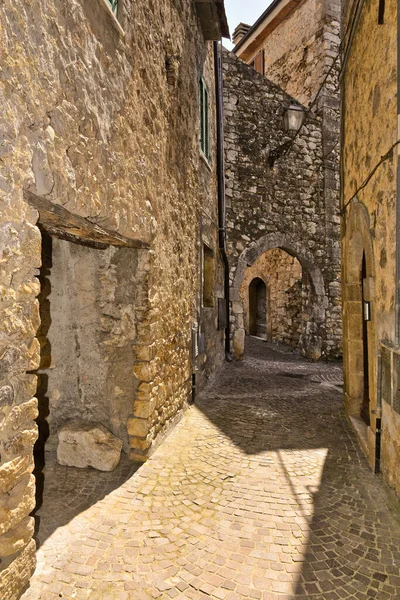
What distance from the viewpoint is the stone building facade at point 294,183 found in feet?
33.7

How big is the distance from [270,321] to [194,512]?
10983mm

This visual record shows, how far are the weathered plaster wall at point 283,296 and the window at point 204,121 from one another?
5.72m

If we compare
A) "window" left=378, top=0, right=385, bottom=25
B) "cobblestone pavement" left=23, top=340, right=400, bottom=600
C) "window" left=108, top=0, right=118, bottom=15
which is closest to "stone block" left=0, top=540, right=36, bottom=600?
"cobblestone pavement" left=23, top=340, right=400, bottom=600

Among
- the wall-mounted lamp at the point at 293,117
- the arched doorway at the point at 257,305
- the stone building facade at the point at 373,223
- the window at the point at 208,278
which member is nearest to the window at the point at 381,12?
the stone building facade at the point at 373,223

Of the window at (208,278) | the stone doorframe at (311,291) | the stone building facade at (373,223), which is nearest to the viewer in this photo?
the stone building facade at (373,223)

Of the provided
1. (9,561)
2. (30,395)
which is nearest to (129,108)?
(30,395)

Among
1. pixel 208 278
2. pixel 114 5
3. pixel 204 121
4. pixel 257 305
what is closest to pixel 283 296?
pixel 257 305

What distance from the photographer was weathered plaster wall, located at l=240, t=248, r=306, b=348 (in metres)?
12.1

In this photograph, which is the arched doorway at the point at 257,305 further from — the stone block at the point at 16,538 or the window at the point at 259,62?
the stone block at the point at 16,538

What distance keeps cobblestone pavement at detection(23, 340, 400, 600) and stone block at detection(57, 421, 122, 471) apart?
0.13 metres

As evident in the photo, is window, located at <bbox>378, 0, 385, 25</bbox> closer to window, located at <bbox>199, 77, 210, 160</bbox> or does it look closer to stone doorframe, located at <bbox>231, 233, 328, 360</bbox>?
window, located at <bbox>199, 77, 210, 160</bbox>

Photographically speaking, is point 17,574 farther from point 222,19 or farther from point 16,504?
point 222,19

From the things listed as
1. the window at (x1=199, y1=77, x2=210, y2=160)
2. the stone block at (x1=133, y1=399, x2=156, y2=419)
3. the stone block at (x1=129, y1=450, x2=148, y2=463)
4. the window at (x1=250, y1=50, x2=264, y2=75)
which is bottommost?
the stone block at (x1=129, y1=450, x2=148, y2=463)

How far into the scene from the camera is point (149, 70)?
4141mm
